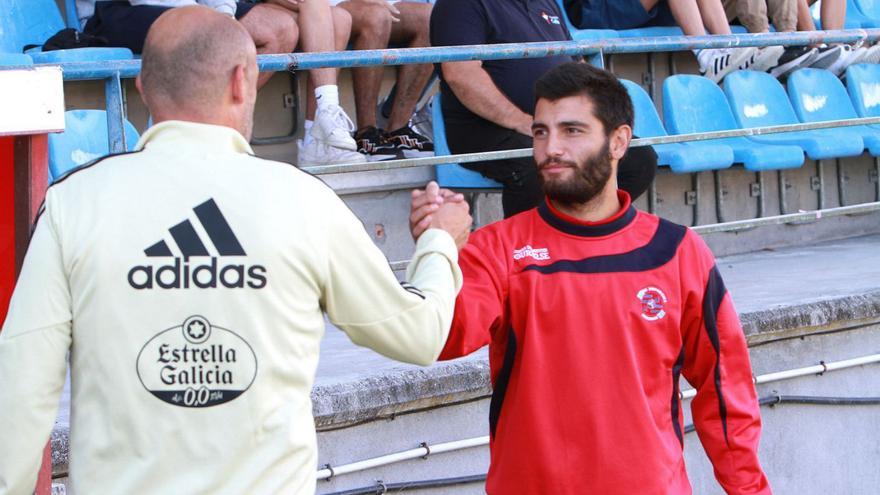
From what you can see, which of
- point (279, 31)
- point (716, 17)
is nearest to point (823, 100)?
point (716, 17)

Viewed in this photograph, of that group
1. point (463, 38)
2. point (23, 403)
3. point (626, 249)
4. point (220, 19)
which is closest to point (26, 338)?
point (23, 403)

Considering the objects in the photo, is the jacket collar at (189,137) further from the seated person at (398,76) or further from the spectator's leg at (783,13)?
the spectator's leg at (783,13)

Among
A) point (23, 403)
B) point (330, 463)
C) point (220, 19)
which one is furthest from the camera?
point (330, 463)

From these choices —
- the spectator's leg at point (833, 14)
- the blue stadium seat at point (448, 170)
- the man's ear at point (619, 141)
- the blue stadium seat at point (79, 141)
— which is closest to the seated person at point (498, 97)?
the blue stadium seat at point (448, 170)

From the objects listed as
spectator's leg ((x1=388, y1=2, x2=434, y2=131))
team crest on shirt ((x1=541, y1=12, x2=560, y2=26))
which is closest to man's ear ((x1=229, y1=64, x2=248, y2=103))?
team crest on shirt ((x1=541, y1=12, x2=560, y2=26))

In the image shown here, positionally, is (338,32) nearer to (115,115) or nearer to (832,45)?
(115,115)

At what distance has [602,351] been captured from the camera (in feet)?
9.30

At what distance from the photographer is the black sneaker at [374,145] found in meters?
5.55

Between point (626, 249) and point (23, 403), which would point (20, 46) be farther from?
point (23, 403)

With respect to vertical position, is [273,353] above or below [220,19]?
below

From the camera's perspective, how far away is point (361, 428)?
3580 millimetres

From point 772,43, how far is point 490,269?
3.00 metres

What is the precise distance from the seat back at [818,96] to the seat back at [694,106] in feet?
2.24

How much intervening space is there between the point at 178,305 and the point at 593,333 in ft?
3.78
